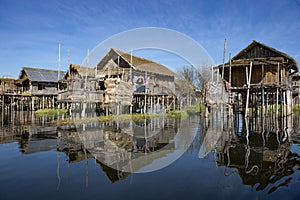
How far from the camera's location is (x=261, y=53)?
19453 mm

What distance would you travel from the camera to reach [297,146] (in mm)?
8008

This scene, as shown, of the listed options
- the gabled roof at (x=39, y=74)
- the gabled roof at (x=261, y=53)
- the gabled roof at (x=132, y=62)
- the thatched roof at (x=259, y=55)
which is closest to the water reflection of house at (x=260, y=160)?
the thatched roof at (x=259, y=55)

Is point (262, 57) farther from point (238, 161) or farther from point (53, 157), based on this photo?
point (53, 157)

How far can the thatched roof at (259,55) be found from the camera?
706 inches

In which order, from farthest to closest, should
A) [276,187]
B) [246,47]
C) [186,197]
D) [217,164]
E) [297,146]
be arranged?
1. [246,47]
2. [297,146]
3. [217,164]
4. [276,187]
5. [186,197]

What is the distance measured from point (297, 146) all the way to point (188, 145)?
3859 mm

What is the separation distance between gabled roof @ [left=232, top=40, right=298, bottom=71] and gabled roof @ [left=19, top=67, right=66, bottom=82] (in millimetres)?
27556

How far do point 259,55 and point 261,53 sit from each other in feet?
0.74

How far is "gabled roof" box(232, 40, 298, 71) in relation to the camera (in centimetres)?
1828

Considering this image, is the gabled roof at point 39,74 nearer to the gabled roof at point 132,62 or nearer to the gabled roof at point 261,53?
the gabled roof at point 132,62

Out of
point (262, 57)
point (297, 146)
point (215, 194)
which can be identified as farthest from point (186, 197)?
point (262, 57)

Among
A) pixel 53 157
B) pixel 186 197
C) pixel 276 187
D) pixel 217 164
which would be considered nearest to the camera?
pixel 186 197

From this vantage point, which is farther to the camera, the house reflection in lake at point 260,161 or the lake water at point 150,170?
the house reflection in lake at point 260,161

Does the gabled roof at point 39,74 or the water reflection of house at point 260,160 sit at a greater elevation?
the gabled roof at point 39,74
